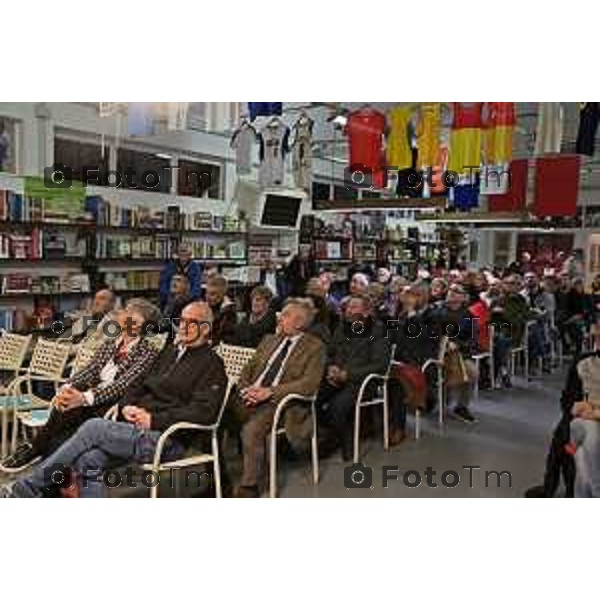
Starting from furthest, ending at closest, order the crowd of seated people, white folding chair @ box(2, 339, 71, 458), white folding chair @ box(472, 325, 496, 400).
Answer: white folding chair @ box(472, 325, 496, 400)
white folding chair @ box(2, 339, 71, 458)
the crowd of seated people

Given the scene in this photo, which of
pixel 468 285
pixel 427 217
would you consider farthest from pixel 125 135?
pixel 468 285

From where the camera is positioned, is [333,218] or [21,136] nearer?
[21,136]

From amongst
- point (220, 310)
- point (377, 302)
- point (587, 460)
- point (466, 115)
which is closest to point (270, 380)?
point (220, 310)

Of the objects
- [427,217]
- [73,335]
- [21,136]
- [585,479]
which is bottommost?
[585,479]

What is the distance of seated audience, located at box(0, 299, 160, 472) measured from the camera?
3832 mm

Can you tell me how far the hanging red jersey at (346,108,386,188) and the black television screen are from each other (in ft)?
2.42

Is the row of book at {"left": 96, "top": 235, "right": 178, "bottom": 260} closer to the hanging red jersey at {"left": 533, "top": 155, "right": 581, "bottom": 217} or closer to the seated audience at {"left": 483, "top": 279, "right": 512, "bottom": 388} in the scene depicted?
the seated audience at {"left": 483, "top": 279, "right": 512, "bottom": 388}

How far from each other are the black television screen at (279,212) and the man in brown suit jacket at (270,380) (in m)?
1.30

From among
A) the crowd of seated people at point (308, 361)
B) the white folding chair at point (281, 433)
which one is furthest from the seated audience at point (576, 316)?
the white folding chair at point (281, 433)

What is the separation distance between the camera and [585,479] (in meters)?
3.75
